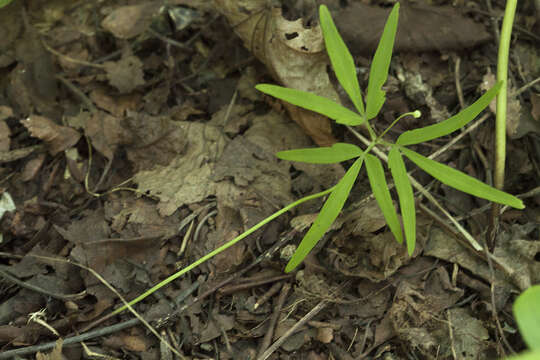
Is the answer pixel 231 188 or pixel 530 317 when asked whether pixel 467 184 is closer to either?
pixel 530 317

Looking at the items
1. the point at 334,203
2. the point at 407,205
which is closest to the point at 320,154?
the point at 334,203

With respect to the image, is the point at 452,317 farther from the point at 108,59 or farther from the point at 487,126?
the point at 108,59

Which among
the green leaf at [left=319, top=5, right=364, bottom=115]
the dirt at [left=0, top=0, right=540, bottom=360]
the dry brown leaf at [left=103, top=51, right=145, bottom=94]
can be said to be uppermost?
the green leaf at [left=319, top=5, right=364, bottom=115]

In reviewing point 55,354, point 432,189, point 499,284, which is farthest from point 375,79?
point 55,354

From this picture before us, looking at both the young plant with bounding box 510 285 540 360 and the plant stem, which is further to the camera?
the plant stem

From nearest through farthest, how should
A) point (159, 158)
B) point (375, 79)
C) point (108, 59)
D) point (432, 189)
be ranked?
point (375, 79) → point (432, 189) → point (159, 158) → point (108, 59)

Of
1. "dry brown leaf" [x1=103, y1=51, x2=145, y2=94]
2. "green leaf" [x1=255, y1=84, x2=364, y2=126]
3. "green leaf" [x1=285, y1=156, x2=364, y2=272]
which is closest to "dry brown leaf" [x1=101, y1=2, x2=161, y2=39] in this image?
"dry brown leaf" [x1=103, y1=51, x2=145, y2=94]

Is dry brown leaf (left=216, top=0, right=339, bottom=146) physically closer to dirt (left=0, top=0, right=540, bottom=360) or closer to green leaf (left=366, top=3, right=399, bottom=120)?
dirt (left=0, top=0, right=540, bottom=360)
